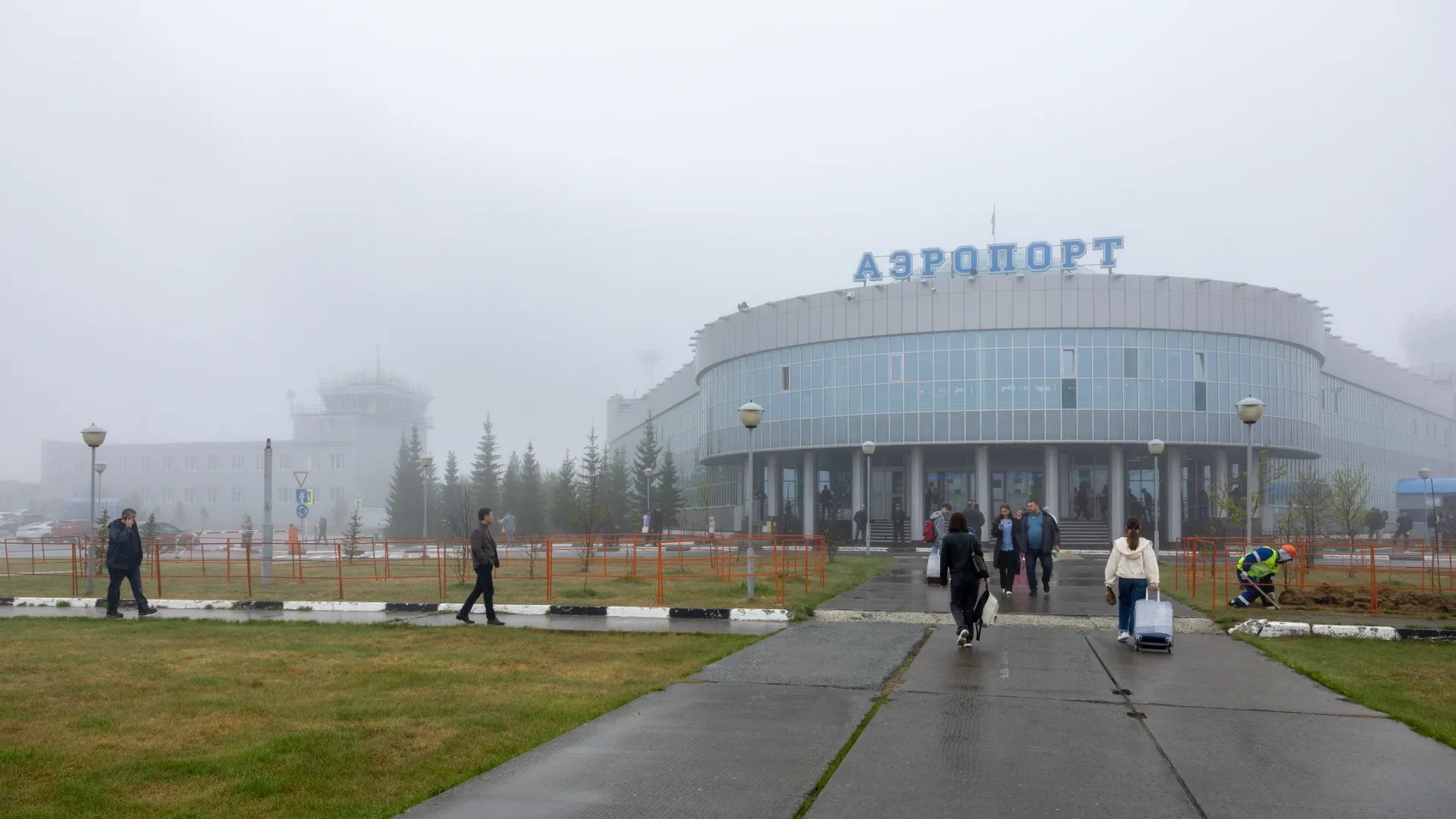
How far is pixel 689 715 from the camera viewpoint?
859 centimetres

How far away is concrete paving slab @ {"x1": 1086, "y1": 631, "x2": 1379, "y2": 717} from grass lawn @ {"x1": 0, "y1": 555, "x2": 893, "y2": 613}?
5.95 meters

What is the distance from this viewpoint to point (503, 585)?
22641 mm

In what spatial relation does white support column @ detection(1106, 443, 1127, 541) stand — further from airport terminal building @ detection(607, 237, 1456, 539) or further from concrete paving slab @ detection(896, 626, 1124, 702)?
concrete paving slab @ detection(896, 626, 1124, 702)

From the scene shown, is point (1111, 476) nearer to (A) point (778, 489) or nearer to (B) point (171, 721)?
(A) point (778, 489)

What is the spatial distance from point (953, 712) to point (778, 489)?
56.4m

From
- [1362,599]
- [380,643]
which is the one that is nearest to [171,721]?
[380,643]

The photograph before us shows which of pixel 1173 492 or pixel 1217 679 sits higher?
pixel 1217 679

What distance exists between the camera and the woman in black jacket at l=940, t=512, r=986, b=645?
13055 millimetres

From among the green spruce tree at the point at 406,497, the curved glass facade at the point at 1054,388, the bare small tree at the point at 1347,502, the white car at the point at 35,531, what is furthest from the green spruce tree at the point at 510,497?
the bare small tree at the point at 1347,502

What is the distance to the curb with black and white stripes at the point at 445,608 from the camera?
1666cm

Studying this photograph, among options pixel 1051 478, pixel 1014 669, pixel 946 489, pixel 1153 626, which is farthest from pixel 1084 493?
pixel 1014 669

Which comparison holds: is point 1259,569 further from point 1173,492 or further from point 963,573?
point 1173,492

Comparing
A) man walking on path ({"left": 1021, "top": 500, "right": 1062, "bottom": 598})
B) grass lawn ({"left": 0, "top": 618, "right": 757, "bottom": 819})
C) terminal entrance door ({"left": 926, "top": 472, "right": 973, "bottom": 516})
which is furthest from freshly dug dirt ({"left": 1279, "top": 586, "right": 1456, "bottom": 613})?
terminal entrance door ({"left": 926, "top": 472, "right": 973, "bottom": 516})

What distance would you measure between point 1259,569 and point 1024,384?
38.1 metres
